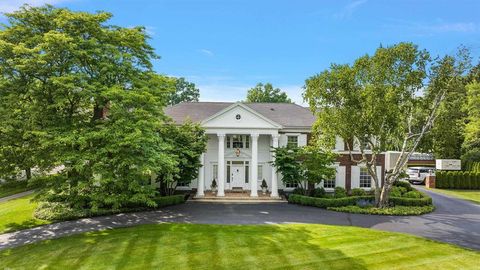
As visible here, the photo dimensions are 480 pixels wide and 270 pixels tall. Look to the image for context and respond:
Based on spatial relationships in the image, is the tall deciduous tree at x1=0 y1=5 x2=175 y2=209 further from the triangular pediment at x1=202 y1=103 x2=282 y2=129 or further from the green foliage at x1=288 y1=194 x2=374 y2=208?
the green foliage at x1=288 y1=194 x2=374 y2=208

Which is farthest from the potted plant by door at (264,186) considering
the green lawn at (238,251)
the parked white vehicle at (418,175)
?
the parked white vehicle at (418,175)

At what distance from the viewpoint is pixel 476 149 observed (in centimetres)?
4072

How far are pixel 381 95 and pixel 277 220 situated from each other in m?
10.1

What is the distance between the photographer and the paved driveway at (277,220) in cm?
1628

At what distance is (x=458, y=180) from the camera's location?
35656mm

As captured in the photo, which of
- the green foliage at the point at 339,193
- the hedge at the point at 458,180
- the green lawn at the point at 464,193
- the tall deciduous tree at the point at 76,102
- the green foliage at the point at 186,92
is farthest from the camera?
the green foliage at the point at 186,92

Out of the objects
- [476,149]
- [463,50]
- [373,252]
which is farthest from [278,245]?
[476,149]

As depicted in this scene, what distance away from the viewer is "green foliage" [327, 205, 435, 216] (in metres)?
21.4

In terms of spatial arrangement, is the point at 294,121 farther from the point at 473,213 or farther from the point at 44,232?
the point at 44,232

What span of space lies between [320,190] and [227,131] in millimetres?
9169

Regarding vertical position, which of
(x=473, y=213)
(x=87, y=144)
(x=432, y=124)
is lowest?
(x=473, y=213)

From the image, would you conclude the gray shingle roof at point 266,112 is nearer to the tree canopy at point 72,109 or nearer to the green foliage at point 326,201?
the green foliage at point 326,201

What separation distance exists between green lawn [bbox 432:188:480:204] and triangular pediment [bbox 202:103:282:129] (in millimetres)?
18521

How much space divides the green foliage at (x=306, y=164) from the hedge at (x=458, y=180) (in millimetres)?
17999
